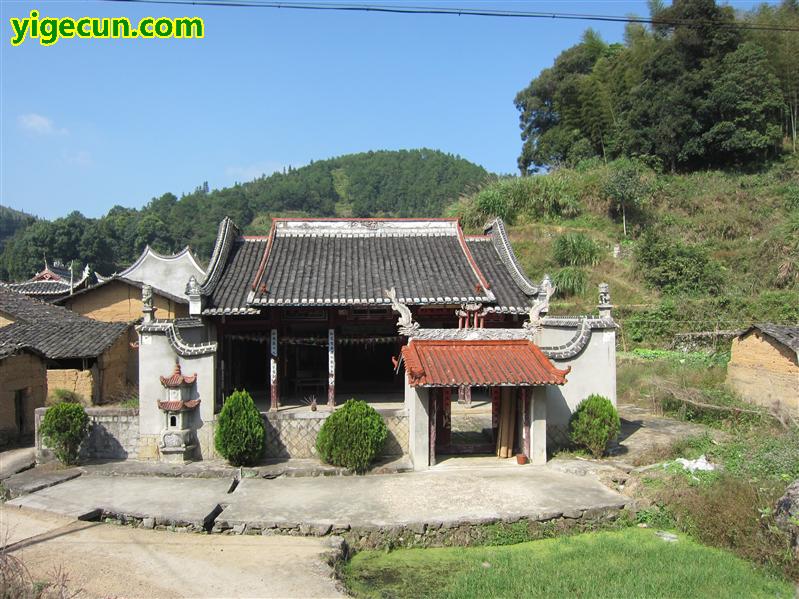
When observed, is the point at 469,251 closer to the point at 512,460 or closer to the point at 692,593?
the point at 512,460

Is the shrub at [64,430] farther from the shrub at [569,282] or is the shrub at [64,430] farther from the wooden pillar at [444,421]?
the shrub at [569,282]

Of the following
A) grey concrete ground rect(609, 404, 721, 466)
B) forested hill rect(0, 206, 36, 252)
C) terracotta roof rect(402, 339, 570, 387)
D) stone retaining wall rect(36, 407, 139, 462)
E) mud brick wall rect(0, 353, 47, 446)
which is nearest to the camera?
terracotta roof rect(402, 339, 570, 387)

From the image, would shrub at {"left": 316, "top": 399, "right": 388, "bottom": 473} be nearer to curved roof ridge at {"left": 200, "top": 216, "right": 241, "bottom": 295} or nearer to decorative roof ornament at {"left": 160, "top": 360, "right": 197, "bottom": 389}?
decorative roof ornament at {"left": 160, "top": 360, "right": 197, "bottom": 389}

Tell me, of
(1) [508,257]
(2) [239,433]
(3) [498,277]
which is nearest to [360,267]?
(3) [498,277]

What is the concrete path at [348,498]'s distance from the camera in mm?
9633

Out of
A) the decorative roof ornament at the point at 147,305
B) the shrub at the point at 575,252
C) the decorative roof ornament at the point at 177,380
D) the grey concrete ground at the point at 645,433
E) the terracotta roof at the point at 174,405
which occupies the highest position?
the shrub at the point at 575,252

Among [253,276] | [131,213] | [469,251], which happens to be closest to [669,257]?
[469,251]

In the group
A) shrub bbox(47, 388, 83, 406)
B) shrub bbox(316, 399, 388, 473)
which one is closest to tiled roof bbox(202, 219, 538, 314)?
shrub bbox(316, 399, 388, 473)

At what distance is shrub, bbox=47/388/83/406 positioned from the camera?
17938 millimetres

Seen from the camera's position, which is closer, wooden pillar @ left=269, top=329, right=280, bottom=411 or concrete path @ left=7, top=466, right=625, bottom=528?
concrete path @ left=7, top=466, right=625, bottom=528

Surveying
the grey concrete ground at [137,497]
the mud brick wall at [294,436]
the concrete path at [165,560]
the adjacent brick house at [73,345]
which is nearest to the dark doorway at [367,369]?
the mud brick wall at [294,436]

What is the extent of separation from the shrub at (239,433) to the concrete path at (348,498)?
2.30 ft

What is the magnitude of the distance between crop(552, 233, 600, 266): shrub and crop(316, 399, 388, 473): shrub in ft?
67.3

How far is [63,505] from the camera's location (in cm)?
1026
